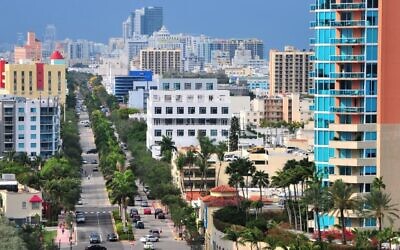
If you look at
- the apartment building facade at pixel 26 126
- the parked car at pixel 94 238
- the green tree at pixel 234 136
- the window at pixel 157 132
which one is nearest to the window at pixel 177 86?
the window at pixel 157 132

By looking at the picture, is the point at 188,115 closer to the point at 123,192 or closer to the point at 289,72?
the point at 123,192

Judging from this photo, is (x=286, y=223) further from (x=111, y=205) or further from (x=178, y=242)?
(x=111, y=205)

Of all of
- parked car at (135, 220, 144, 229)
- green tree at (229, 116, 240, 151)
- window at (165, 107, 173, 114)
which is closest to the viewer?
parked car at (135, 220, 144, 229)

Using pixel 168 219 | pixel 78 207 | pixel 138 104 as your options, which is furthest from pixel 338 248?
pixel 138 104

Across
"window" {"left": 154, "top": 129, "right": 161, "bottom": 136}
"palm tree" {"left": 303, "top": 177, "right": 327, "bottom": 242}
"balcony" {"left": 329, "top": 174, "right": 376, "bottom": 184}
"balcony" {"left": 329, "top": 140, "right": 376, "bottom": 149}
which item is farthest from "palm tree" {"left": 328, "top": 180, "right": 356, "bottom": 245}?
"window" {"left": 154, "top": 129, "right": 161, "bottom": 136}

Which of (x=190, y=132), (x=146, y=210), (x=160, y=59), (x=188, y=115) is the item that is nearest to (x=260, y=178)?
(x=146, y=210)

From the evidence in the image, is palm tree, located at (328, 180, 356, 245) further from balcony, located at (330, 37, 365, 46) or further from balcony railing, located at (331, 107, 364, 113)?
balcony, located at (330, 37, 365, 46)
